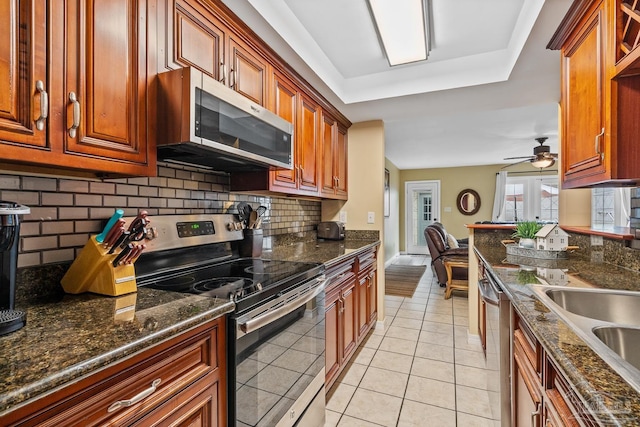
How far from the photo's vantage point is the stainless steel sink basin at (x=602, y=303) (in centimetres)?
116

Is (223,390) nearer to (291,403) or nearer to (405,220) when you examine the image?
(291,403)

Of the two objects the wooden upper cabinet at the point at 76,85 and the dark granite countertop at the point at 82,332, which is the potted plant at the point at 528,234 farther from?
the wooden upper cabinet at the point at 76,85

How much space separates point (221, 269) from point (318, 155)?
51.5 inches

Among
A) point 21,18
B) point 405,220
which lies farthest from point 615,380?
point 405,220

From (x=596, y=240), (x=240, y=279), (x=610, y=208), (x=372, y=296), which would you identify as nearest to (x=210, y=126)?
(x=240, y=279)

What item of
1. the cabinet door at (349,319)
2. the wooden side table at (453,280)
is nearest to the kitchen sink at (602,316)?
the cabinet door at (349,319)

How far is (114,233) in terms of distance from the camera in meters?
1.04

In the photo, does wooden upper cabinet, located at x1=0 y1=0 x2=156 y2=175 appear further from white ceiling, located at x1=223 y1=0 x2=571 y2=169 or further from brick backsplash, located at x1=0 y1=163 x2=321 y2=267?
white ceiling, located at x1=223 y1=0 x2=571 y2=169

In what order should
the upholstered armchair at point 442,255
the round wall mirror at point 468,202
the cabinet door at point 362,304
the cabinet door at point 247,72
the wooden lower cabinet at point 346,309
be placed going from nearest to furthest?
the cabinet door at point 247,72, the wooden lower cabinet at point 346,309, the cabinet door at point 362,304, the upholstered armchair at point 442,255, the round wall mirror at point 468,202

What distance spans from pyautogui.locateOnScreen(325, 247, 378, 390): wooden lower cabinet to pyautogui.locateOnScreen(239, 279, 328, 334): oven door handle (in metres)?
0.34

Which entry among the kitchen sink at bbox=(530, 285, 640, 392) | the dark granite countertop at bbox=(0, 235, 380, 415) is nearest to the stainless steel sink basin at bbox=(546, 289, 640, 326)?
the kitchen sink at bbox=(530, 285, 640, 392)

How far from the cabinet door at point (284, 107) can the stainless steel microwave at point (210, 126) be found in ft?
0.78

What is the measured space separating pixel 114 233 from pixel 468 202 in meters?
7.94

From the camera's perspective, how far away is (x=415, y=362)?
240cm
